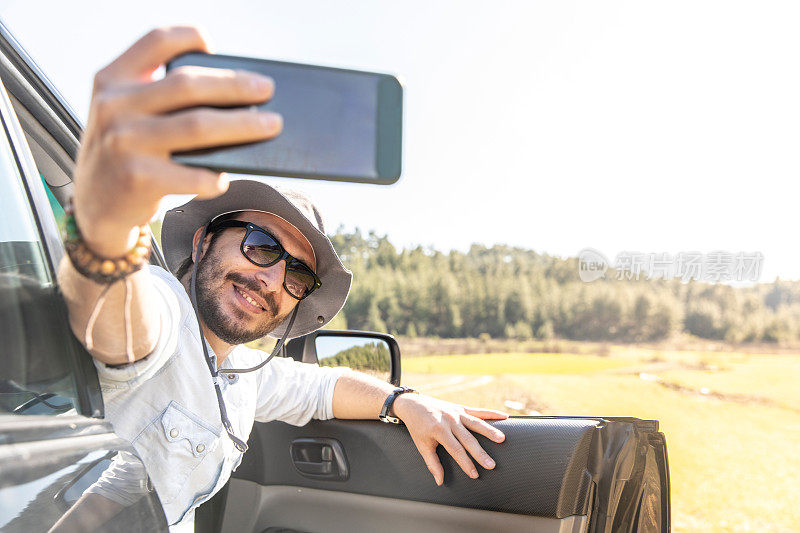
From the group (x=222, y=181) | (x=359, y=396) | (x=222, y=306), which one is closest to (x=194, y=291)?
(x=222, y=306)

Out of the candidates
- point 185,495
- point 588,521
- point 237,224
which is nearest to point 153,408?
point 185,495

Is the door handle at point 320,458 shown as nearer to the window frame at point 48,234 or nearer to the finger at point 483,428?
the finger at point 483,428

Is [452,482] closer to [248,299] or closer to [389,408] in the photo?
[389,408]

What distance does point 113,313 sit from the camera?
→ 3.27 ft

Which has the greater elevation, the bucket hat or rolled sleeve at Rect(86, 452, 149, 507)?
the bucket hat

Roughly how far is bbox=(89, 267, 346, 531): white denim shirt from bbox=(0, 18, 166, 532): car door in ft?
0.09

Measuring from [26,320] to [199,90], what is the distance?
628 millimetres

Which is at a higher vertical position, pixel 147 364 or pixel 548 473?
pixel 147 364

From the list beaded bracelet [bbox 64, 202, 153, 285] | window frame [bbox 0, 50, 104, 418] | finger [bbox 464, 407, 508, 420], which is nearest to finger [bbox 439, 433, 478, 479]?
finger [bbox 464, 407, 508, 420]

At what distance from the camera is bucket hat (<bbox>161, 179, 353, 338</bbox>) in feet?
7.29

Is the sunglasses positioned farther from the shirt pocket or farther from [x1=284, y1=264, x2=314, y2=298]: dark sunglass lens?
the shirt pocket

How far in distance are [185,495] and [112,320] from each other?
845 millimetres

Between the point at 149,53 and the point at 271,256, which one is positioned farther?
the point at 271,256

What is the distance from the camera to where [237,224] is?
2.18 m
